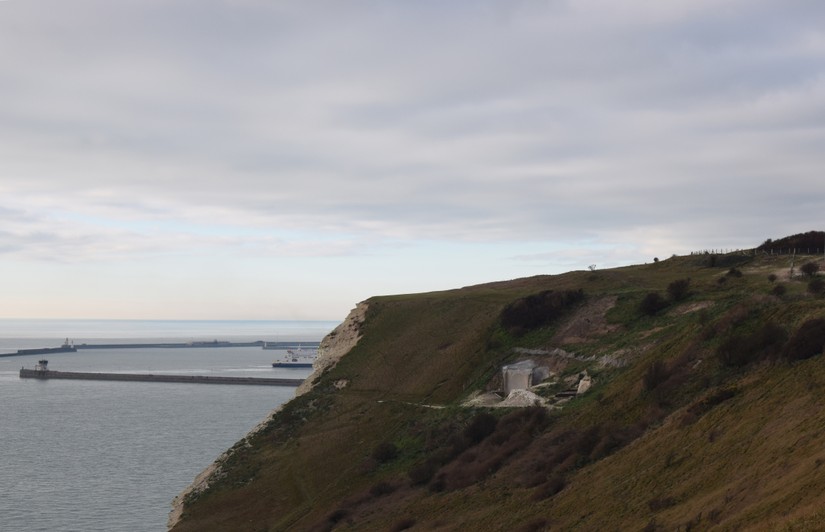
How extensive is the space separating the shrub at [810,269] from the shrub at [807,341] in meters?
32.6

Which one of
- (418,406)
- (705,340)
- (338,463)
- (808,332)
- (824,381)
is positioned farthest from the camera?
(418,406)

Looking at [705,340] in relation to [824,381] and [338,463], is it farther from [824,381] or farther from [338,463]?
[338,463]

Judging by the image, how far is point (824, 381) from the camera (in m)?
27.2

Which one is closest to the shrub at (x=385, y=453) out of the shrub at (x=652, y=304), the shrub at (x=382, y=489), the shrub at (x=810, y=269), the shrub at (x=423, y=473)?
the shrub at (x=382, y=489)

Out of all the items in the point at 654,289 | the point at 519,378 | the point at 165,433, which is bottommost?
the point at 165,433

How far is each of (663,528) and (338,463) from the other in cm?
3243

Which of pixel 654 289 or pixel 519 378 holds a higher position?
pixel 654 289

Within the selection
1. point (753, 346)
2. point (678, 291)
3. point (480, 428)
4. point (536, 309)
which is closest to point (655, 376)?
point (753, 346)

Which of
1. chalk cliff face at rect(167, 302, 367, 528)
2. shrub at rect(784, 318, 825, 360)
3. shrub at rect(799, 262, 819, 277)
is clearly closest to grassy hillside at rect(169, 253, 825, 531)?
shrub at rect(784, 318, 825, 360)

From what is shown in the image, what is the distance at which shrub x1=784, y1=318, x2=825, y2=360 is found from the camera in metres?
29.9

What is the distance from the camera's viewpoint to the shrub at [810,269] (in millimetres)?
60884

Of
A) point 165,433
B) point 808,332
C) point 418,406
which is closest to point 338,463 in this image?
point 418,406

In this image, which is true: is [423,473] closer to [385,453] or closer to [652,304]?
[385,453]

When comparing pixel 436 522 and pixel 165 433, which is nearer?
pixel 436 522
